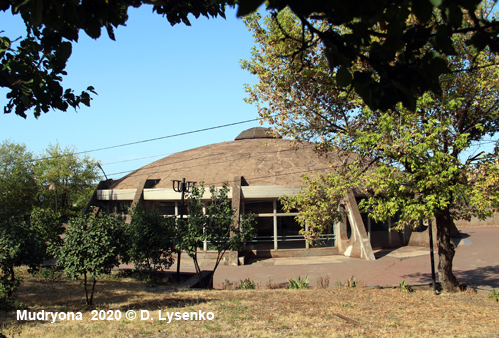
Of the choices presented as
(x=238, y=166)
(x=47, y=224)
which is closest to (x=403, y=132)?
(x=47, y=224)

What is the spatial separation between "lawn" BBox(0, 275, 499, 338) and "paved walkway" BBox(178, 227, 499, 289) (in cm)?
399

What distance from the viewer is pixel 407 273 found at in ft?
62.1

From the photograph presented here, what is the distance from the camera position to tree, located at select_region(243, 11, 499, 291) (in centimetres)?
1086

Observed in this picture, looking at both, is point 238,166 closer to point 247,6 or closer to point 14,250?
point 14,250

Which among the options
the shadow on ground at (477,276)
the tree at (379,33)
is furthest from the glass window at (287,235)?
the tree at (379,33)

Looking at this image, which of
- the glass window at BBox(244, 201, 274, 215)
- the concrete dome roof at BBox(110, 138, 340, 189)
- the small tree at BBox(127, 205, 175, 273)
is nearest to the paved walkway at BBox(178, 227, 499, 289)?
the glass window at BBox(244, 201, 274, 215)

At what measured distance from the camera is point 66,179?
1908 inches

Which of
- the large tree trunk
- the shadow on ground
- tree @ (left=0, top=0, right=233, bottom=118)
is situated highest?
tree @ (left=0, top=0, right=233, bottom=118)

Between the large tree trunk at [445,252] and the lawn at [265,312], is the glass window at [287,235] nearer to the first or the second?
the lawn at [265,312]

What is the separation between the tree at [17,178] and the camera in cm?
3909

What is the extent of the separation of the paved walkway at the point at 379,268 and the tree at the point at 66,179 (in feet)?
92.6

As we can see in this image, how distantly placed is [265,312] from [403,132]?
611 centimetres

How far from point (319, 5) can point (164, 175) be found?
28.9 meters

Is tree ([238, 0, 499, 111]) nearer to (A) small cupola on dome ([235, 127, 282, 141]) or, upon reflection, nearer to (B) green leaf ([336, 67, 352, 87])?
(B) green leaf ([336, 67, 352, 87])
